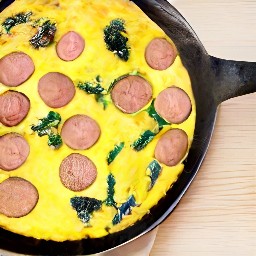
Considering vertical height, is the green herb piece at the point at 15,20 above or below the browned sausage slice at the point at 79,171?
above

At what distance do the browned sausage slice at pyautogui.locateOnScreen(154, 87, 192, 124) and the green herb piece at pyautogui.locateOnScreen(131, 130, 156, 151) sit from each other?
0.06m

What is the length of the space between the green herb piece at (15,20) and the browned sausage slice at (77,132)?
28 cm

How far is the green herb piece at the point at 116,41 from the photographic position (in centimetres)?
136

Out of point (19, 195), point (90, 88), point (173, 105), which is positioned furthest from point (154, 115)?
point (19, 195)

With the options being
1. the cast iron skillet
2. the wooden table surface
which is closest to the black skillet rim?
the cast iron skillet

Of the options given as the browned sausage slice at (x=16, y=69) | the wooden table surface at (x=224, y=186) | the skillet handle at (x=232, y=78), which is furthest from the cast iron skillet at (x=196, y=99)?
the browned sausage slice at (x=16, y=69)

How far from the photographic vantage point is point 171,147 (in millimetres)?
1371

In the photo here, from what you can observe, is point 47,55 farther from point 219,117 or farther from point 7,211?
point 219,117

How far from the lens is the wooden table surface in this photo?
147 centimetres

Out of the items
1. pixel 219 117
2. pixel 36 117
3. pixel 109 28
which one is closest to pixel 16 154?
pixel 36 117

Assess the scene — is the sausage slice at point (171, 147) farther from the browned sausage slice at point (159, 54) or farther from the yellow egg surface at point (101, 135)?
the browned sausage slice at point (159, 54)

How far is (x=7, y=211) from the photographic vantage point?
135cm

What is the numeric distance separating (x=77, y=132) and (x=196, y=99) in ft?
1.06

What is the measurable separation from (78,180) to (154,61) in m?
0.35
